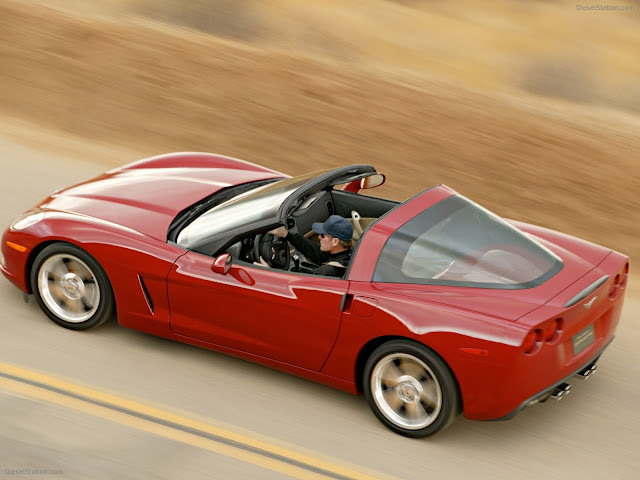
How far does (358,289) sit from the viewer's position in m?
5.32

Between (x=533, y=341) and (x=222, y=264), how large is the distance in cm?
193

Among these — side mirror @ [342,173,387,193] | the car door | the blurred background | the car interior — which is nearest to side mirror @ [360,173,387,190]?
side mirror @ [342,173,387,193]

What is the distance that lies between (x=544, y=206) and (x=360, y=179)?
3786mm

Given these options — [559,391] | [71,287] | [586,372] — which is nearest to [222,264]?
[71,287]

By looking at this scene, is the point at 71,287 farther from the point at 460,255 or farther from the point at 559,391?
the point at 559,391

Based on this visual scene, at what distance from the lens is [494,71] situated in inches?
808

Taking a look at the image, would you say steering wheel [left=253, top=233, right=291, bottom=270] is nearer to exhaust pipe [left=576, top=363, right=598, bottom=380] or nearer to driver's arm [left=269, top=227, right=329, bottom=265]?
driver's arm [left=269, top=227, right=329, bottom=265]

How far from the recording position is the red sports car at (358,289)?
510 centimetres

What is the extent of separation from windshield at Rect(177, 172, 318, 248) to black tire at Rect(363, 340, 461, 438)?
1169 millimetres

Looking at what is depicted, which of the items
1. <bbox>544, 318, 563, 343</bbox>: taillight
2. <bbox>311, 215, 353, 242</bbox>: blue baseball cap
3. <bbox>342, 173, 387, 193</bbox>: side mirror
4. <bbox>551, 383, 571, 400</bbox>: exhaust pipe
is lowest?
<bbox>551, 383, 571, 400</bbox>: exhaust pipe

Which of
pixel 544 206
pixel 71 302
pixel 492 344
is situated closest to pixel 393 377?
pixel 492 344

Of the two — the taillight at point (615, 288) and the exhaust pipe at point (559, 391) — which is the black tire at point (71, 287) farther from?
the taillight at point (615, 288)

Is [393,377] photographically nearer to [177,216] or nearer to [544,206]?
[177,216]

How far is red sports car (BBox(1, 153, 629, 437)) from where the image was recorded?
16.7ft
